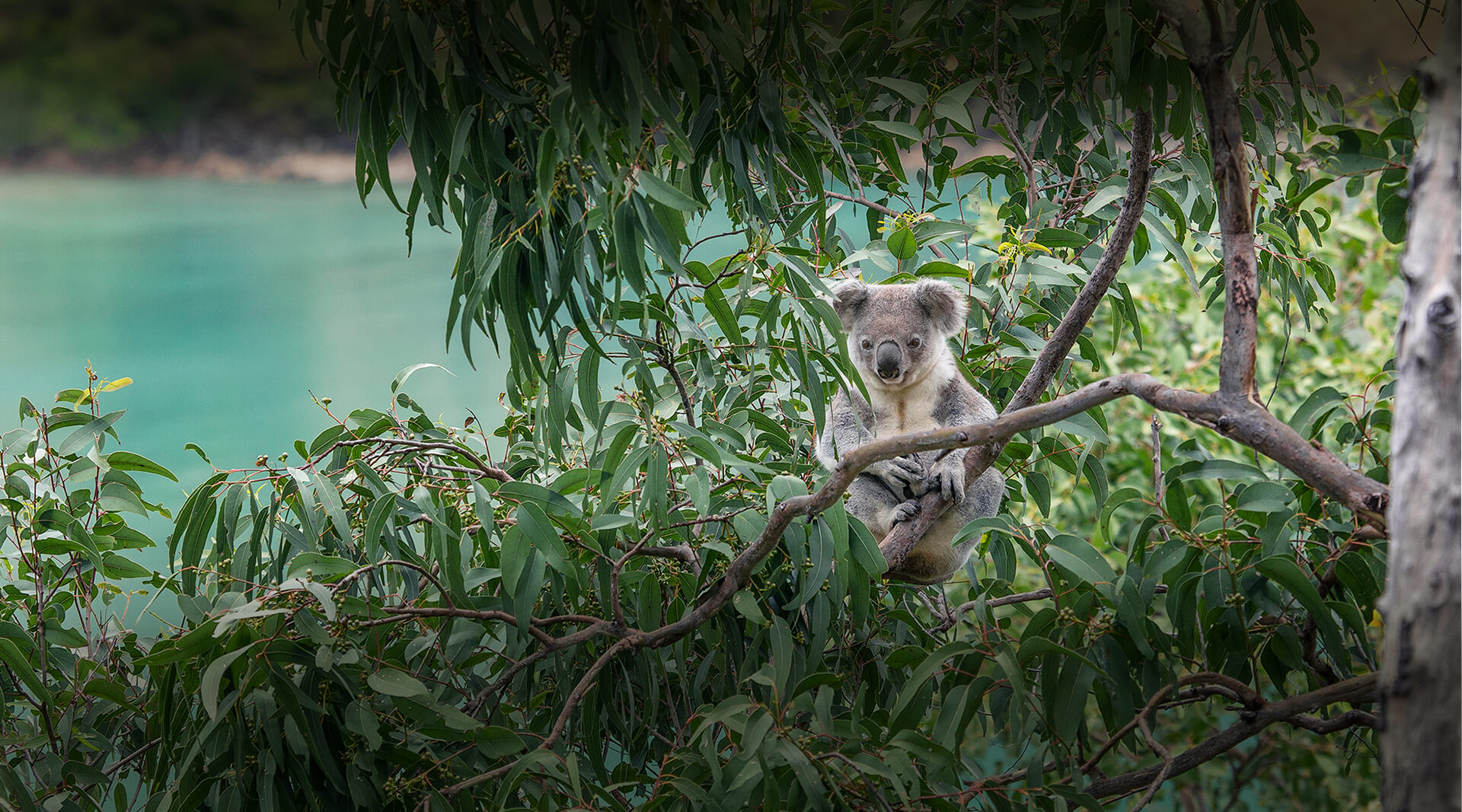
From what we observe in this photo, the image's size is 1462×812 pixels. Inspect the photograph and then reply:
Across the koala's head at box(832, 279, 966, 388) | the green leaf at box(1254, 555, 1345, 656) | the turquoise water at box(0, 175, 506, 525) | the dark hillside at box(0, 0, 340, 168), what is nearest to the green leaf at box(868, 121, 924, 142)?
the koala's head at box(832, 279, 966, 388)

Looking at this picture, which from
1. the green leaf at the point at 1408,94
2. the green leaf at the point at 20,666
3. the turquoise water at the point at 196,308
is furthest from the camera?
the turquoise water at the point at 196,308

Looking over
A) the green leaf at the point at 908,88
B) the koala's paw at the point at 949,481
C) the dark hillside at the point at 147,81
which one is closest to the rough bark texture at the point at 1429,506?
the green leaf at the point at 908,88

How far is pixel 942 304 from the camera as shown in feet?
6.49

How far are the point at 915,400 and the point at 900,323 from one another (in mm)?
207

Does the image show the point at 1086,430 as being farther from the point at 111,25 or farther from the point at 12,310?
the point at 12,310

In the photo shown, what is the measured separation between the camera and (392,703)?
1239 mm

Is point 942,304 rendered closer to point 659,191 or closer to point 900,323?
point 900,323

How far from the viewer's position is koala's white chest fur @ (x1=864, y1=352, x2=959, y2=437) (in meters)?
2.08

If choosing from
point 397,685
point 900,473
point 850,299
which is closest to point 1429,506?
point 397,685

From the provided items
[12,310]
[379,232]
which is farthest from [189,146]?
[379,232]

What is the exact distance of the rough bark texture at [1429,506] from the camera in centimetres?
55

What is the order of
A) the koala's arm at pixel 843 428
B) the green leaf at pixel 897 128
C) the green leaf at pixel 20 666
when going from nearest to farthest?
the green leaf at pixel 20 666, the green leaf at pixel 897 128, the koala's arm at pixel 843 428

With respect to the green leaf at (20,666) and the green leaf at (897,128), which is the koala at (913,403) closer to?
the green leaf at (897,128)

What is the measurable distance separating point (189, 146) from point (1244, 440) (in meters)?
3.58
